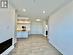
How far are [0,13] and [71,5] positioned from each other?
2.62 metres

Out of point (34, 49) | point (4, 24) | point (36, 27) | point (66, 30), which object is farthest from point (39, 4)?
point (36, 27)

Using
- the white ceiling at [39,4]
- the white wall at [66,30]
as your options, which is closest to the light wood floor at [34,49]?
the white wall at [66,30]

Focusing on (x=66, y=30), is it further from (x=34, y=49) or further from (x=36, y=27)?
(x=36, y=27)

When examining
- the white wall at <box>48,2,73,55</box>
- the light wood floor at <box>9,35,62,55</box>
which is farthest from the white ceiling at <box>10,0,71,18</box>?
the light wood floor at <box>9,35,62,55</box>

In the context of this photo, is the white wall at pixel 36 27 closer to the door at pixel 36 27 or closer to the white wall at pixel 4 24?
the door at pixel 36 27

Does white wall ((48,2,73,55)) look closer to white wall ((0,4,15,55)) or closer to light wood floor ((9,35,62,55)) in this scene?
light wood floor ((9,35,62,55))

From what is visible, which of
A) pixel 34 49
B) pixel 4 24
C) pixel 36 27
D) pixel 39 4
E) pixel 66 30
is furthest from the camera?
pixel 36 27

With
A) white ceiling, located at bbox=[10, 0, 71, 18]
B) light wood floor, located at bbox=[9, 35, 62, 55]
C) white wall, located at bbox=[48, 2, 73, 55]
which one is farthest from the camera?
light wood floor, located at bbox=[9, 35, 62, 55]

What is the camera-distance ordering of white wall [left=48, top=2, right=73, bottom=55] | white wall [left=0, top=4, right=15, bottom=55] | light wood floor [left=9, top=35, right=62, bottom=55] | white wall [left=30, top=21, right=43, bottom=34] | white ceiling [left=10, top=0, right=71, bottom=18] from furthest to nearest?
1. white wall [left=30, top=21, right=43, bottom=34]
2. light wood floor [left=9, top=35, right=62, bottom=55]
3. white ceiling [left=10, top=0, right=71, bottom=18]
4. white wall [left=48, top=2, right=73, bottom=55]
5. white wall [left=0, top=4, right=15, bottom=55]

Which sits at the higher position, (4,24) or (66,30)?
(4,24)

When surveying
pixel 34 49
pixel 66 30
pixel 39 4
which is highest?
pixel 39 4

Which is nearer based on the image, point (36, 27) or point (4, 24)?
point (4, 24)

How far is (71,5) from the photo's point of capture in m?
3.91

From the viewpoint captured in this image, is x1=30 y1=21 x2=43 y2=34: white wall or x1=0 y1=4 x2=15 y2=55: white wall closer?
x1=0 y1=4 x2=15 y2=55: white wall
